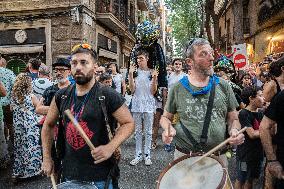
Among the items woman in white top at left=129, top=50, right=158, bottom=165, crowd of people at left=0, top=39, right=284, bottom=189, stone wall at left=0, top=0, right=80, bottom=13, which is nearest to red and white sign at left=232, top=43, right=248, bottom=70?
woman in white top at left=129, top=50, right=158, bottom=165

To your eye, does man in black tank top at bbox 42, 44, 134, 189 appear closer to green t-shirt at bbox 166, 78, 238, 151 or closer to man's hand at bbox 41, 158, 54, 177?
man's hand at bbox 41, 158, 54, 177

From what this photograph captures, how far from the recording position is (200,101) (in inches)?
141

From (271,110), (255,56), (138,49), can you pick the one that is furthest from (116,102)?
(255,56)

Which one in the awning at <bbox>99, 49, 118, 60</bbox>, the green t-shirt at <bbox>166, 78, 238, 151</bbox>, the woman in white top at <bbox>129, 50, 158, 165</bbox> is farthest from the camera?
the awning at <bbox>99, 49, 118, 60</bbox>

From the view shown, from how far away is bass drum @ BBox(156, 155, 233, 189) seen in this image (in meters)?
2.91

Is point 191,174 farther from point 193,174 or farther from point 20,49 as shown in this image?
point 20,49

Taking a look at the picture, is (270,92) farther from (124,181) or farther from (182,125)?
(124,181)

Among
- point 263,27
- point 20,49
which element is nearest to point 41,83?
point 20,49

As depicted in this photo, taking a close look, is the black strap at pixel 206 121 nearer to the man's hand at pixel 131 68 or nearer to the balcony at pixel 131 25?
the man's hand at pixel 131 68

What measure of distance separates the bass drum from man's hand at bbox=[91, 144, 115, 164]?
422 mm

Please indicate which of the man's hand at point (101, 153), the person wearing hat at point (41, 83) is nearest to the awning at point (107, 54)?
the person wearing hat at point (41, 83)

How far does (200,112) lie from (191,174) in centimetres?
68

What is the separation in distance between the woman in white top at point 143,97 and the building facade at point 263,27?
46.5 ft

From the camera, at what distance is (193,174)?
3049 millimetres
